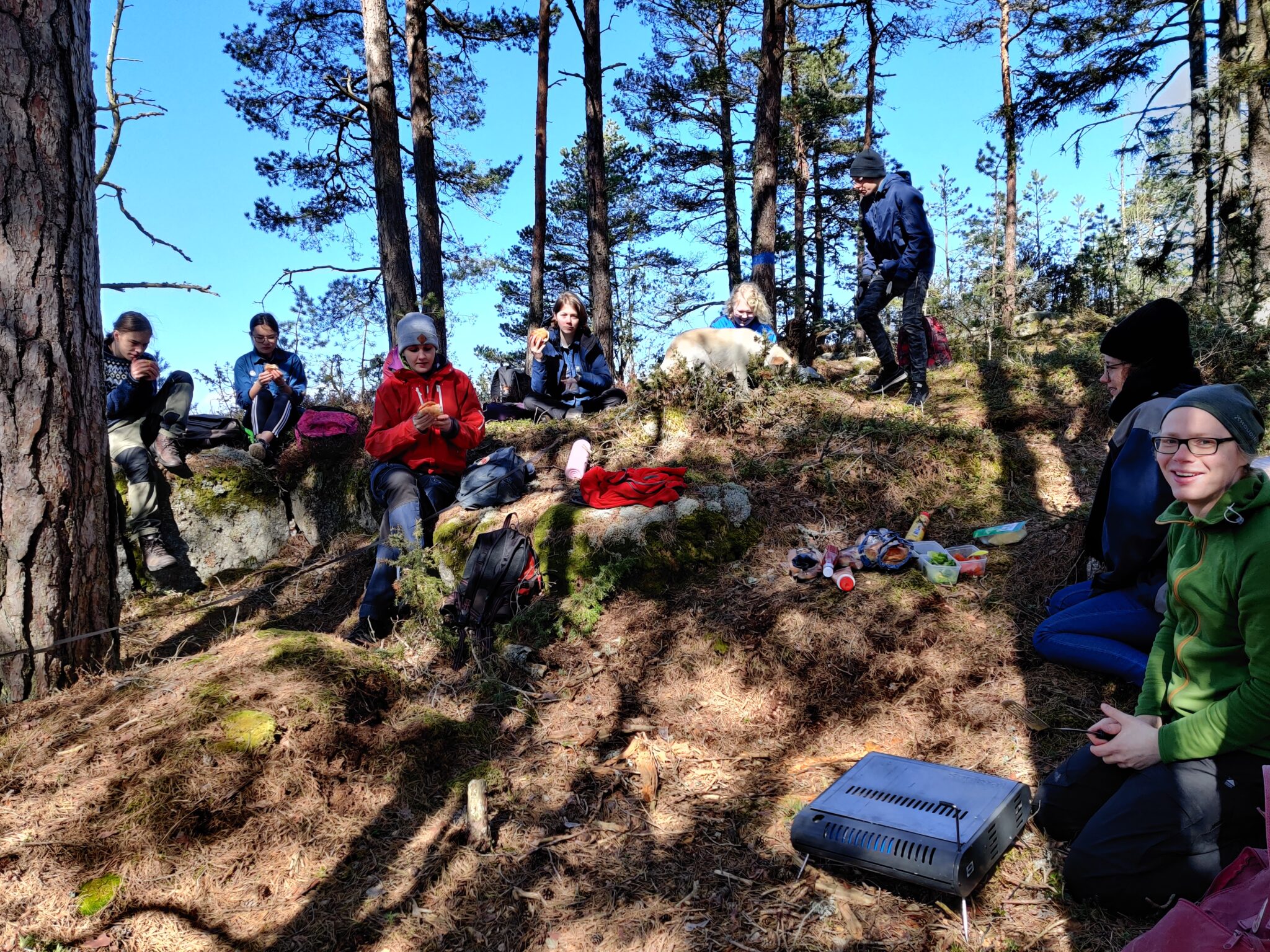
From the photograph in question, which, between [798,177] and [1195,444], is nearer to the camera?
[1195,444]

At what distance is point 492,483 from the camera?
5.65 meters

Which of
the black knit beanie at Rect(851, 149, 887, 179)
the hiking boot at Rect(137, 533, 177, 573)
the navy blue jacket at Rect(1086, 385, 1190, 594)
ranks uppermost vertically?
the black knit beanie at Rect(851, 149, 887, 179)

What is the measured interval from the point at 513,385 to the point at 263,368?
8.32 feet

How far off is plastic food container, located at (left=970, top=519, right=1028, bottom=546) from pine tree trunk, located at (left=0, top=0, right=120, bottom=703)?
16.6ft

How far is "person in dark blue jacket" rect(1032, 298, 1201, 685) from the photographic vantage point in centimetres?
330

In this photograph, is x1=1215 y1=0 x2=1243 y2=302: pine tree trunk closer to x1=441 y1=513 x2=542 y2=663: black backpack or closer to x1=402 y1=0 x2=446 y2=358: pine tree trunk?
x1=441 y1=513 x2=542 y2=663: black backpack

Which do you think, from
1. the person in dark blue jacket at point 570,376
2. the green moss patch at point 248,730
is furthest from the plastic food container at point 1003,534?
the green moss patch at point 248,730

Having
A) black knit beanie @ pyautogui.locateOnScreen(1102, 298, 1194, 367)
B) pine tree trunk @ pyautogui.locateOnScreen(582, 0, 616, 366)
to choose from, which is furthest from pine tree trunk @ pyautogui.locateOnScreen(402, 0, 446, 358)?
black knit beanie @ pyautogui.locateOnScreen(1102, 298, 1194, 367)

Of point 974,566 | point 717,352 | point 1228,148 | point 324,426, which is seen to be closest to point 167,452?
point 324,426

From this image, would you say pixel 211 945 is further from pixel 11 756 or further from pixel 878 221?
pixel 878 221

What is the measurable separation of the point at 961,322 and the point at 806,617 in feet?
26.1

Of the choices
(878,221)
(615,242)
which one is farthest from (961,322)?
(615,242)

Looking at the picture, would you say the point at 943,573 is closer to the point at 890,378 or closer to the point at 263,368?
the point at 890,378

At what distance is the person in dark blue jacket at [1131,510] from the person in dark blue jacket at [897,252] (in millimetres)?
3453
